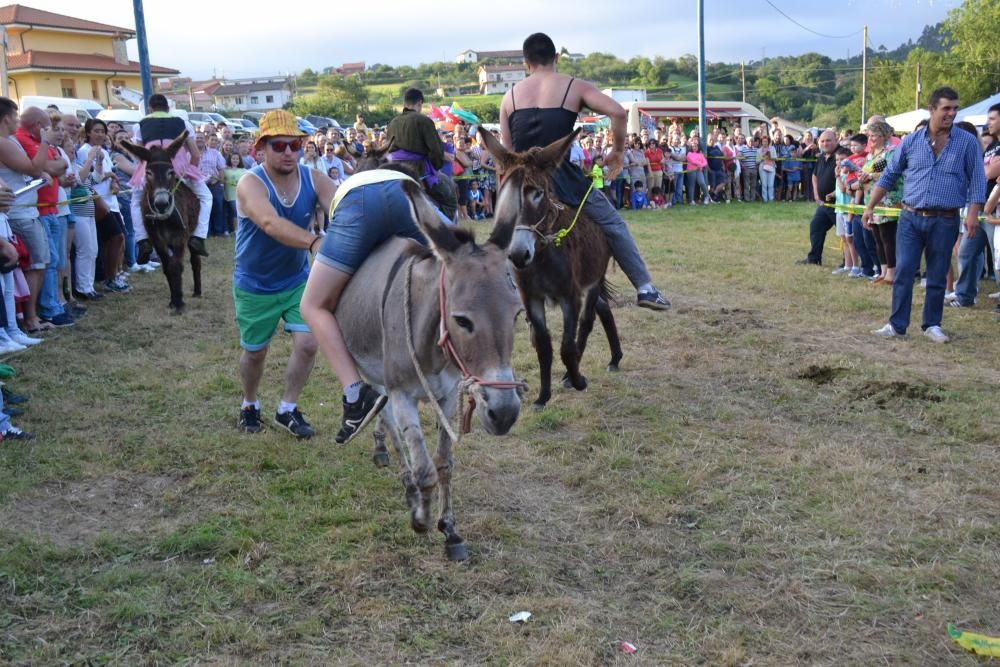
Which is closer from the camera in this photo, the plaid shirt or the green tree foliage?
the plaid shirt

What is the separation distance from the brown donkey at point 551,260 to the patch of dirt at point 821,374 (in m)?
1.60

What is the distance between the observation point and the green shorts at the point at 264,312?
558 cm

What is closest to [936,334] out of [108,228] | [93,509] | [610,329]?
[610,329]

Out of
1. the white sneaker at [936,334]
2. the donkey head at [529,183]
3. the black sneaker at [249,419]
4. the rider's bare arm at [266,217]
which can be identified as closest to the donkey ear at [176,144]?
the black sneaker at [249,419]

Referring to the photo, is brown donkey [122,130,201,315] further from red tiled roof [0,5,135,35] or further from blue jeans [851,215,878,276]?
red tiled roof [0,5,135,35]

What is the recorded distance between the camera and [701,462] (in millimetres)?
5211

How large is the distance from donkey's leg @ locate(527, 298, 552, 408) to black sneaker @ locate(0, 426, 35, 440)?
367 cm

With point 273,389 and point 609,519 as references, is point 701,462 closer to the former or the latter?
point 609,519

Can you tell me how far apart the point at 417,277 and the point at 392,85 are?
116 m

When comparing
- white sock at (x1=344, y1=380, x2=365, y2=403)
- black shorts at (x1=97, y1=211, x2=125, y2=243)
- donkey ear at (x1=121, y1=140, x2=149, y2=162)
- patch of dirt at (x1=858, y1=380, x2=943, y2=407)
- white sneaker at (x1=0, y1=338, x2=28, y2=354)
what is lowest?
patch of dirt at (x1=858, y1=380, x2=943, y2=407)

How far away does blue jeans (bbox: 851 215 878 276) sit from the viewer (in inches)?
464

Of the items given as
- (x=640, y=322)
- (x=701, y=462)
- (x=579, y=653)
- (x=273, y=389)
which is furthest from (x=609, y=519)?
(x=640, y=322)

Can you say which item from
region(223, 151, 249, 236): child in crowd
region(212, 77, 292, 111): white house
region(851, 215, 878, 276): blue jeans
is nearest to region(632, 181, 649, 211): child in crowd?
region(223, 151, 249, 236): child in crowd

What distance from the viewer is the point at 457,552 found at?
4031mm
